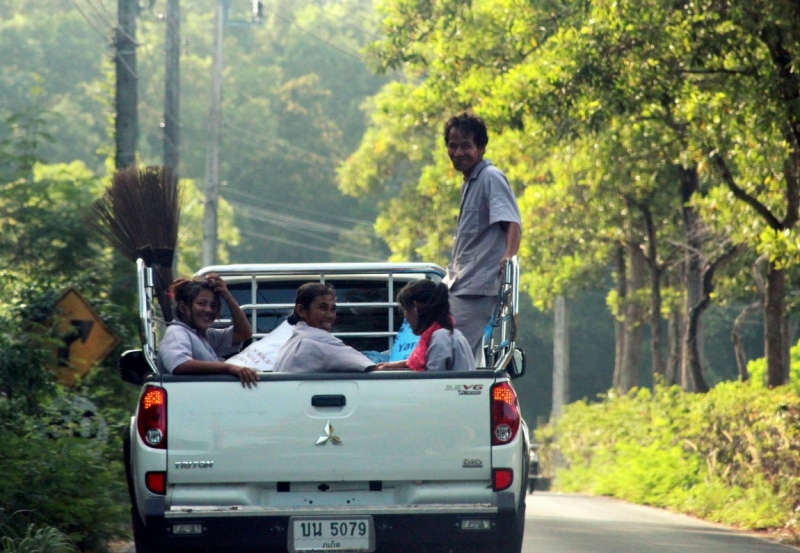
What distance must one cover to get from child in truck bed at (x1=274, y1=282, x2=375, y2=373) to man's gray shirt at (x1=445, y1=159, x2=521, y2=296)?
3.20 ft

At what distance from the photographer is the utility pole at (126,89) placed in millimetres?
14406

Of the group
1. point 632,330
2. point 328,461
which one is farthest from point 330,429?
point 632,330

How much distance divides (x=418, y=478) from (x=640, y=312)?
22661mm

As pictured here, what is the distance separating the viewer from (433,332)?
7039 mm

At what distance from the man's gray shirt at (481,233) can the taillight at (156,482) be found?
7.18 feet

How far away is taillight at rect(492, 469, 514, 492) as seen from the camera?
6.34 metres

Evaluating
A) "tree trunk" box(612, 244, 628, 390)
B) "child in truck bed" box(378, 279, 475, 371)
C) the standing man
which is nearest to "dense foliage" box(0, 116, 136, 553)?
"child in truck bed" box(378, 279, 475, 371)

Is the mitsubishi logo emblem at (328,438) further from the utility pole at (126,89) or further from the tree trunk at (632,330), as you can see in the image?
the tree trunk at (632,330)

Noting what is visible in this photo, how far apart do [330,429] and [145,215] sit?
3.94 meters

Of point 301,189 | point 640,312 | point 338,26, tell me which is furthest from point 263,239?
point 640,312

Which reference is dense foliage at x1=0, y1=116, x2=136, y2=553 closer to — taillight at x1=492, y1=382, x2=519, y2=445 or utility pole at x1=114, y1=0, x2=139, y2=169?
utility pole at x1=114, y1=0, x2=139, y2=169

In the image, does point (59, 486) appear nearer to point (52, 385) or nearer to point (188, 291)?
point (52, 385)

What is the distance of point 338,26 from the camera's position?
7775 cm

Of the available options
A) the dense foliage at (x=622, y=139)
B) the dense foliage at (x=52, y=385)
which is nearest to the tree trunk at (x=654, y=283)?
the dense foliage at (x=622, y=139)
